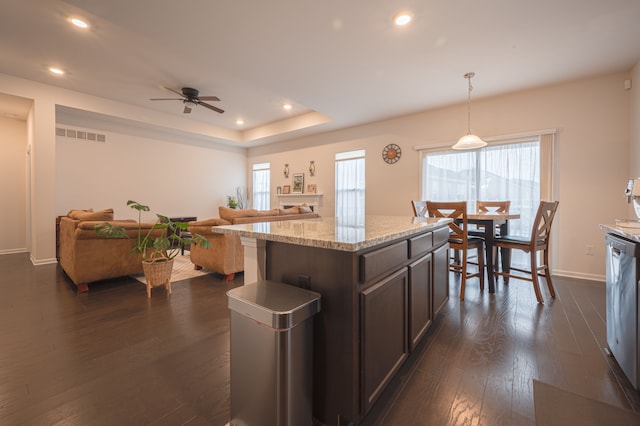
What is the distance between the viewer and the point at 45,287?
3105 mm

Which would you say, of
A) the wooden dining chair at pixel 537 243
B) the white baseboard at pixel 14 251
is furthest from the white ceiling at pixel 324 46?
the white baseboard at pixel 14 251

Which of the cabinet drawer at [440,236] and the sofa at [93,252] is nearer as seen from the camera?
the cabinet drawer at [440,236]

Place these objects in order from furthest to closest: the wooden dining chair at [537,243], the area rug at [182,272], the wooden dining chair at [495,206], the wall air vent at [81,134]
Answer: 1. the wall air vent at [81,134]
2. the wooden dining chair at [495,206]
3. the area rug at [182,272]
4. the wooden dining chair at [537,243]

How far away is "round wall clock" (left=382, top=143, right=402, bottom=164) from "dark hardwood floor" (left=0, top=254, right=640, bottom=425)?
321 cm

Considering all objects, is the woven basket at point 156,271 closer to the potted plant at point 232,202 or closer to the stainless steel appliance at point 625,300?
the stainless steel appliance at point 625,300

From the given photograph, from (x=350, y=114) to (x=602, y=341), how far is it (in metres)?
4.54

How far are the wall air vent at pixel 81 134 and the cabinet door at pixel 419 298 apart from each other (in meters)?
6.72

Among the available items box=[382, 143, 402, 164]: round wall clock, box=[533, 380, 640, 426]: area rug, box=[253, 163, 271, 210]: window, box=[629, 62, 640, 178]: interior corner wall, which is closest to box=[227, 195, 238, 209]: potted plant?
box=[253, 163, 271, 210]: window

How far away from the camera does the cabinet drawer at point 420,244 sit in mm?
1565

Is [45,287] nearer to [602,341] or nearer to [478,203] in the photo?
[602,341]

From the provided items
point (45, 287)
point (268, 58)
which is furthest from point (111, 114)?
point (268, 58)

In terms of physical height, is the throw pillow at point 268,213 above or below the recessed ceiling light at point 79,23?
below

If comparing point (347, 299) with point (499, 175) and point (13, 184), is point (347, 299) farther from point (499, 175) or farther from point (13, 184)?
point (13, 184)

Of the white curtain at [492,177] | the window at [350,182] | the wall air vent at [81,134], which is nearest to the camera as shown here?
the white curtain at [492,177]
